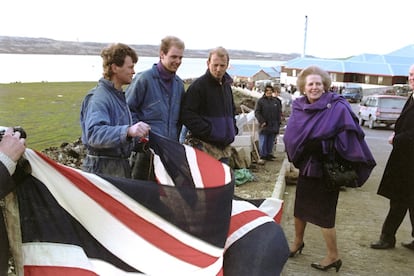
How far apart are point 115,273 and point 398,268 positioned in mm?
3303

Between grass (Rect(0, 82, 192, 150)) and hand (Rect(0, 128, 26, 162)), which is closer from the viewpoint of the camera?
hand (Rect(0, 128, 26, 162))

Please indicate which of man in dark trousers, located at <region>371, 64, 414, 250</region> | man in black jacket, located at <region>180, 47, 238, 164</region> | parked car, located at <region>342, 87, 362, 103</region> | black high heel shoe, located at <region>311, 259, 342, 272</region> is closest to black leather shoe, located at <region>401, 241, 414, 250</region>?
man in dark trousers, located at <region>371, 64, 414, 250</region>

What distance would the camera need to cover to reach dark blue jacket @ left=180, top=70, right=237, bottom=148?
4250 millimetres

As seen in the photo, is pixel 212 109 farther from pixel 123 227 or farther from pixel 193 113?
pixel 123 227

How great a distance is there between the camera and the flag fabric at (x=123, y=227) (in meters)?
2.29

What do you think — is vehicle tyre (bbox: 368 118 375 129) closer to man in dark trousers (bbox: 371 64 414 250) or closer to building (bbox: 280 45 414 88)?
man in dark trousers (bbox: 371 64 414 250)

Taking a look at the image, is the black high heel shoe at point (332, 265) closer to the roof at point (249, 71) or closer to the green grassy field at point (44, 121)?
the green grassy field at point (44, 121)

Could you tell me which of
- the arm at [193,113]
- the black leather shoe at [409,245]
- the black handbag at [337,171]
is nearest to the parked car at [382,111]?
the black leather shoe at [409,245]

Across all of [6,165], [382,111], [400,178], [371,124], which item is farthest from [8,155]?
[371,124]

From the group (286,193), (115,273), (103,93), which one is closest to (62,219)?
(115,273)

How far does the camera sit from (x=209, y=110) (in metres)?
4.43

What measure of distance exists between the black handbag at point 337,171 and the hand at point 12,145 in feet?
8.67

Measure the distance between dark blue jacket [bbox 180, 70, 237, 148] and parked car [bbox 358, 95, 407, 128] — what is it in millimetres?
17912

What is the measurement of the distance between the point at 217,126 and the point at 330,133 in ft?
3.54
